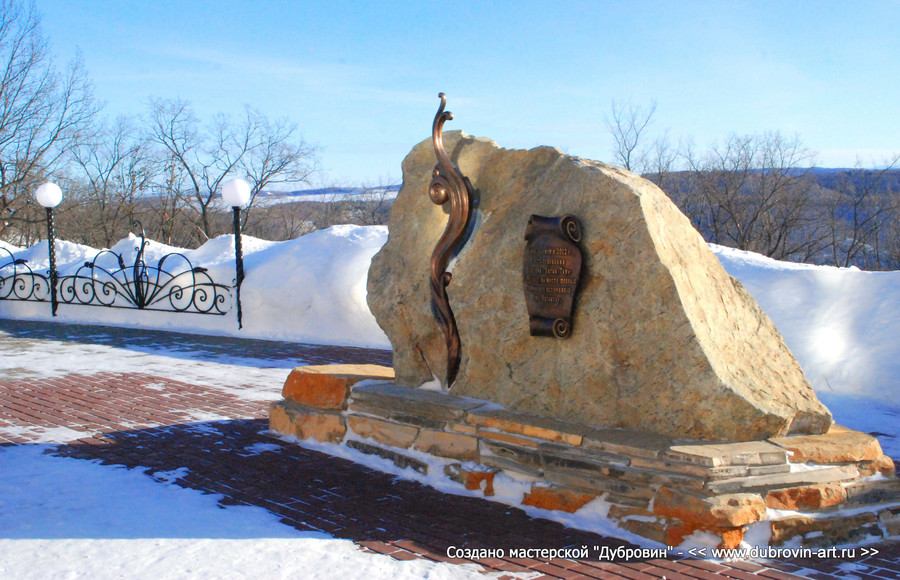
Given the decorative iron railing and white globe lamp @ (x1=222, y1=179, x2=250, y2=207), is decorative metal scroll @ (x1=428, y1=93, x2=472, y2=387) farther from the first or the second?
the decorative iron railing

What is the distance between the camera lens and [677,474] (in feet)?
12.3

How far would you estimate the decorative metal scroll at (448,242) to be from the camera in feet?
16.6

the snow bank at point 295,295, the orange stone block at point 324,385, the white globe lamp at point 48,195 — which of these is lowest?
the orange stone block at point 324,385

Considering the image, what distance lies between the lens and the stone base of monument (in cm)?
367

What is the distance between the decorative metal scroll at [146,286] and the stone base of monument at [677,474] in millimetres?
8035

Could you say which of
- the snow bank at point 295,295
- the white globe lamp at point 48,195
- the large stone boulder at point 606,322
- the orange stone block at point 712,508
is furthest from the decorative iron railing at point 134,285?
the orange stone block at point 712,508

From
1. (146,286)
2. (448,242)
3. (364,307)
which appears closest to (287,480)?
(448,242)

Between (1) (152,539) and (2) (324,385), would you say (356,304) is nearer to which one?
(2) (324,385)

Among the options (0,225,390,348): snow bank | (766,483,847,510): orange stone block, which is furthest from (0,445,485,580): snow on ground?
(0,225,390,348): snow bank

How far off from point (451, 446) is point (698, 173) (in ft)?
68.6

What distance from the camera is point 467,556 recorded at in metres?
3.54

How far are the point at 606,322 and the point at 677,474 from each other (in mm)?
891

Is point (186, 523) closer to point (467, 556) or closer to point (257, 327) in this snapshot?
point (467, 556)

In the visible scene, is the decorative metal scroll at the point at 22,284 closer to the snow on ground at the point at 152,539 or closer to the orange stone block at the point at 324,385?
the orange stone block at the point at 324,385
